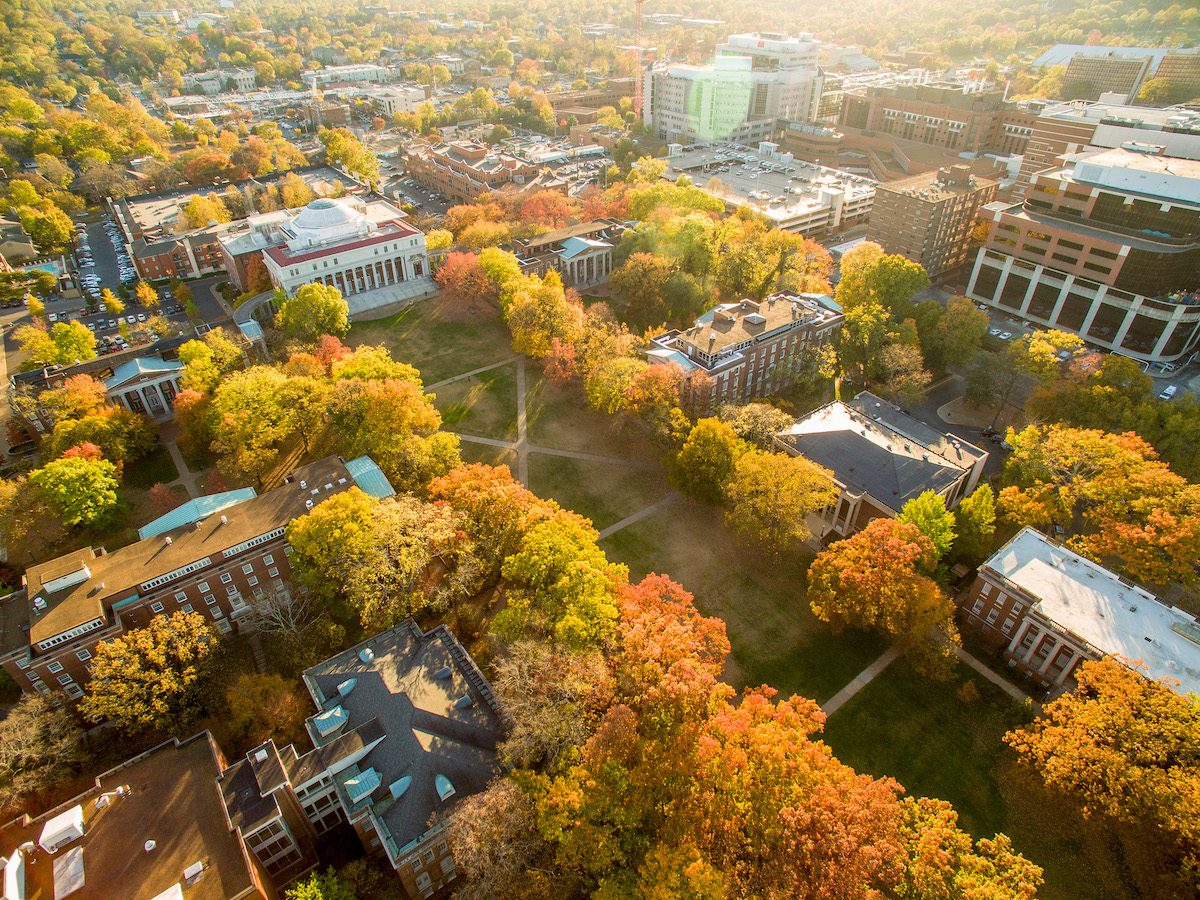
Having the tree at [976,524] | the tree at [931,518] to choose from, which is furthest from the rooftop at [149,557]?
the tree at [976,524]

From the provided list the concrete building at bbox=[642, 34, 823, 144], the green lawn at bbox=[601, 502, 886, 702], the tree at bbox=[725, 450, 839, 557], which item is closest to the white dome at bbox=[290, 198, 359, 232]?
the green lawn at bbox=[601, 502, 886, 702]

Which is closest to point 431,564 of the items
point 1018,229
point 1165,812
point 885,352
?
point 1165,812

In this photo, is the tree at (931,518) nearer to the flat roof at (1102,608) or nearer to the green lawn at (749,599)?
the flat roof at (1102,608)

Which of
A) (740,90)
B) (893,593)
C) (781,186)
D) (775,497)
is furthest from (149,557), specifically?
(740,90)

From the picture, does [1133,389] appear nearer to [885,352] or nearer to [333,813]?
[885,352]

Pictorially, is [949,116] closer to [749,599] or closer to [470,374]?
[470,374]

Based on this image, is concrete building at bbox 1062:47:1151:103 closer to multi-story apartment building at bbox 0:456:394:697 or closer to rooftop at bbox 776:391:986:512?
rooftop at bbox 776:391:986:512
